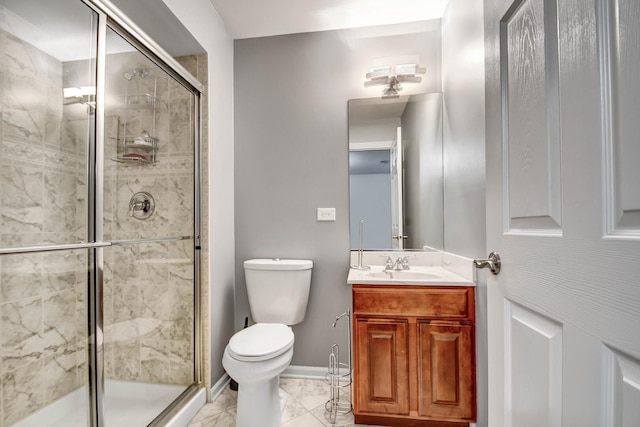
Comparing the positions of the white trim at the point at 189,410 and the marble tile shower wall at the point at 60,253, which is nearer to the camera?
the marble tile shower wall at the point at 60,253

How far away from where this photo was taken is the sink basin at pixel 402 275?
68.6 inches

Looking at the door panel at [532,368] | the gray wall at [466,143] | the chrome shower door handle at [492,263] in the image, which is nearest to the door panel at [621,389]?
the door panel at [532,368]

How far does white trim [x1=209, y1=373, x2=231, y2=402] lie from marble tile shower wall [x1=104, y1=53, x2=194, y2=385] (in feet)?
0.59

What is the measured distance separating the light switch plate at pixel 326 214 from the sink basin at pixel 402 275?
49 centimetres

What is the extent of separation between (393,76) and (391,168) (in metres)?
0.62

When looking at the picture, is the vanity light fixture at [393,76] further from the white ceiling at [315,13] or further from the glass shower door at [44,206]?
the glass shower door at [44,206]

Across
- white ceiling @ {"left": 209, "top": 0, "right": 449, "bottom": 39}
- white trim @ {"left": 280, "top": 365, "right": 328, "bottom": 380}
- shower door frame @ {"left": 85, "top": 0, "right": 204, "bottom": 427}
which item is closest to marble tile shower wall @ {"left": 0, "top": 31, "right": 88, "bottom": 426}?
shower door frame @ {"left": 85, "top": 0, "right": 204, "bottom": 427}

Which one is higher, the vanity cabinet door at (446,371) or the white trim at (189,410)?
the vanity cabinet door at (446,371)

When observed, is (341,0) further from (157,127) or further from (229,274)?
(229,274)

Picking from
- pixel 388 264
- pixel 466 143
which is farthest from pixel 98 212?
pixel 466 143

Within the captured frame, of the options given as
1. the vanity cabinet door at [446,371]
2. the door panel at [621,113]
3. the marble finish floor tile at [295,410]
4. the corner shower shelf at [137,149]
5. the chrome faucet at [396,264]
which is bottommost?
the marble finish floor tile at [295,410]

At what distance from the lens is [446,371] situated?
57.4 inches

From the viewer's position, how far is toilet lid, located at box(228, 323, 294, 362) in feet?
4.61

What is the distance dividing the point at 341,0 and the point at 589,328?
81.1 inches
